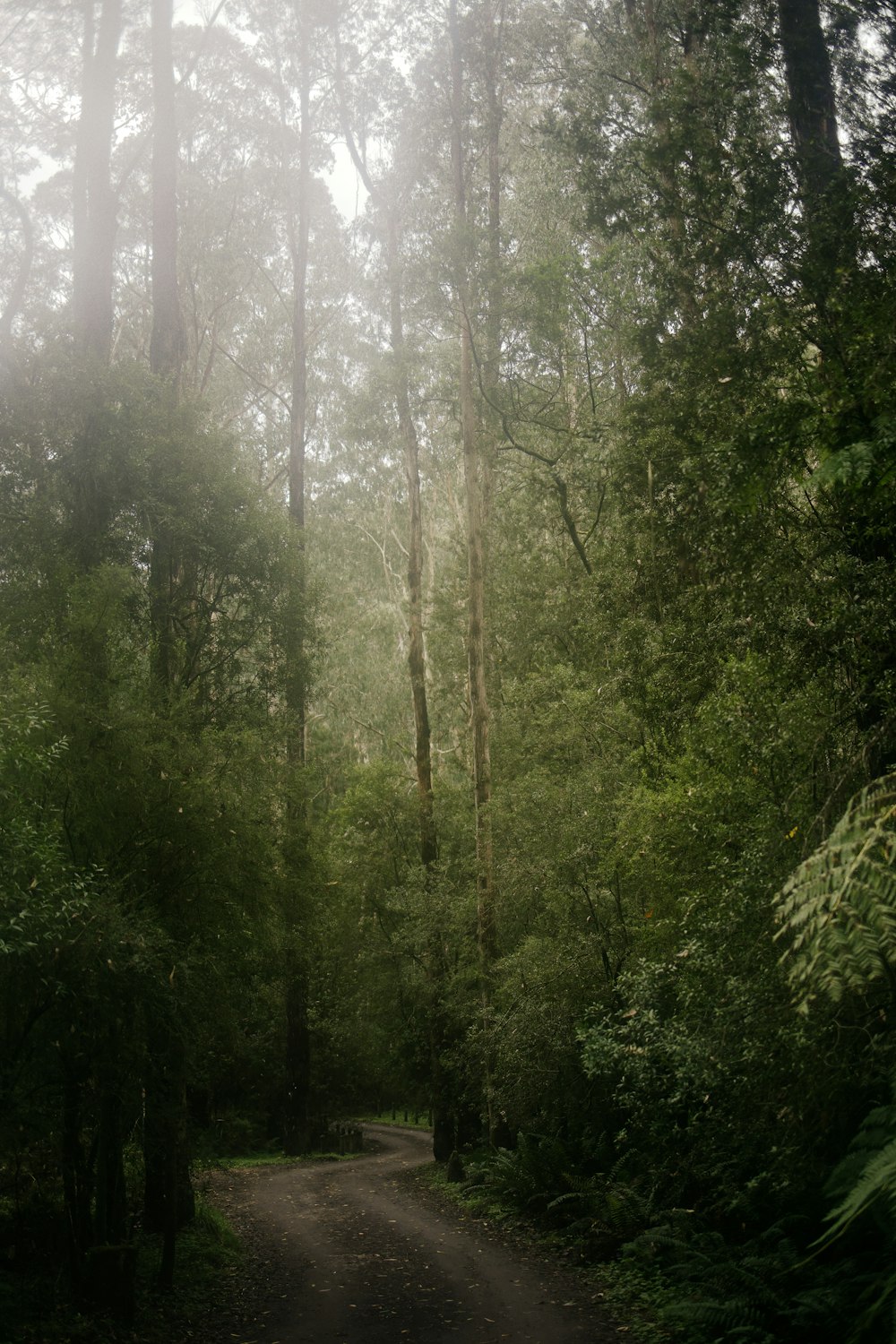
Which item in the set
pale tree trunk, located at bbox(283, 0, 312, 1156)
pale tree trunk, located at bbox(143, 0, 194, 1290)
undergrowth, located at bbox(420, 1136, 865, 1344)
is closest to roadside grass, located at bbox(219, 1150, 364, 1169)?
pale tree trunk, located at bbox(283, 0, 312, 1156)

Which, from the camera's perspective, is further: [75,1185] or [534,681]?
[534,681]

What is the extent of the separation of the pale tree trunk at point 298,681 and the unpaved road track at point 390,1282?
3.42 metres

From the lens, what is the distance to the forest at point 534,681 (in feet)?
21.8

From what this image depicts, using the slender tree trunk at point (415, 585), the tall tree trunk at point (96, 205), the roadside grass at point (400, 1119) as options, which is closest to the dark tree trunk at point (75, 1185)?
the tall tree trunk at point (96, 205)

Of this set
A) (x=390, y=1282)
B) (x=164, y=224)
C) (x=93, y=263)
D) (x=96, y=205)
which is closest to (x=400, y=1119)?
(x=390, y=1282)

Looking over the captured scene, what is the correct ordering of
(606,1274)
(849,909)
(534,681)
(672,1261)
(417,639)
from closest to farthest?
(849,909)
(672,1261)
(606,1274)
(534,681)
(417,639)

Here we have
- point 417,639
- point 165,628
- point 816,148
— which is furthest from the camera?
point 417,639

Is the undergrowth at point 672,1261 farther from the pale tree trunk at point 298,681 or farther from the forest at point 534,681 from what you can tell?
the pale tree trunk at point 298,681

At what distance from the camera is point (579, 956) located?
11.5 metres

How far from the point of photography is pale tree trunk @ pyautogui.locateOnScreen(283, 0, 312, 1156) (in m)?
13.1

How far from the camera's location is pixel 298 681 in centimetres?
1376

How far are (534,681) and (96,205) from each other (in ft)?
31.1

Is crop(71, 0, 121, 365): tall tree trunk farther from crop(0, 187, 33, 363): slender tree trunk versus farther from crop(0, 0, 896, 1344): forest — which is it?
crop(0, 187, 33, 363): slender tree trunk

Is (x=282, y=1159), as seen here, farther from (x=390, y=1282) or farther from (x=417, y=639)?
(x=390, y=1282)
